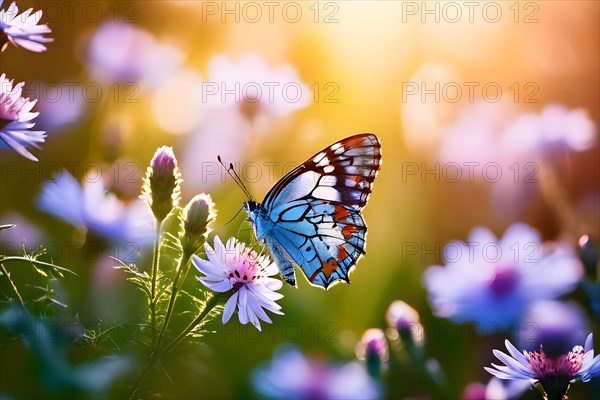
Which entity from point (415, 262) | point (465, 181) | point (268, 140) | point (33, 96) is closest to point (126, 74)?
point (33, 96)

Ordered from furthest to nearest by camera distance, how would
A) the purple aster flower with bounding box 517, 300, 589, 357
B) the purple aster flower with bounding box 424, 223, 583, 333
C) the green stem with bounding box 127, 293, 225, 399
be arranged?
the purple aster flower with bounding box 424, 223, 583, 333 < the purple aster flower with bounding box 517, 300, 589, 357 < the green stem with bounding box 127, 293, 225, 399

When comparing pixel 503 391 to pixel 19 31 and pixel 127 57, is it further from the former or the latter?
pixel 127 57

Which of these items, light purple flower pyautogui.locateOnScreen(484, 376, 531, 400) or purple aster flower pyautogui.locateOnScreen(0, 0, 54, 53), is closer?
purple aster flower pyautogui.locateOnScreen(0, 0, 54, 53)

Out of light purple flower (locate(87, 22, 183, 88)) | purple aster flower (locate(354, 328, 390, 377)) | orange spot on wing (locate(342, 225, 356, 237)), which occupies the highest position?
light purple flower (locate(87, 22, 183, 88))

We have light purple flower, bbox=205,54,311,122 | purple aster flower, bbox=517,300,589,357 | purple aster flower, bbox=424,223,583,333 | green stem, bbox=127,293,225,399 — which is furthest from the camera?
light purple flower, bbox=205,54,311,122


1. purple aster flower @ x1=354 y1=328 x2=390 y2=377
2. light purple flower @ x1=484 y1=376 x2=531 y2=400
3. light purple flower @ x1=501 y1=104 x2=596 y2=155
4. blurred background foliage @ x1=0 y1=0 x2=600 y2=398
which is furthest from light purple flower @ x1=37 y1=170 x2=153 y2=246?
light purple flower @ x1=501 y1=104 x2=596 y2=155

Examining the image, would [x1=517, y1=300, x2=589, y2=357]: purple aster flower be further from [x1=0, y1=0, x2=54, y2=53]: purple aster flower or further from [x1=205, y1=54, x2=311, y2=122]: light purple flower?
[x1=205, y1=54, x2=311, y2=122]: light purple flower

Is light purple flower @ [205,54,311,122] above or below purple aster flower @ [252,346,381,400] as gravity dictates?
above

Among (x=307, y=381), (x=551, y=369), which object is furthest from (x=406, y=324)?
(x=551, y=369)
